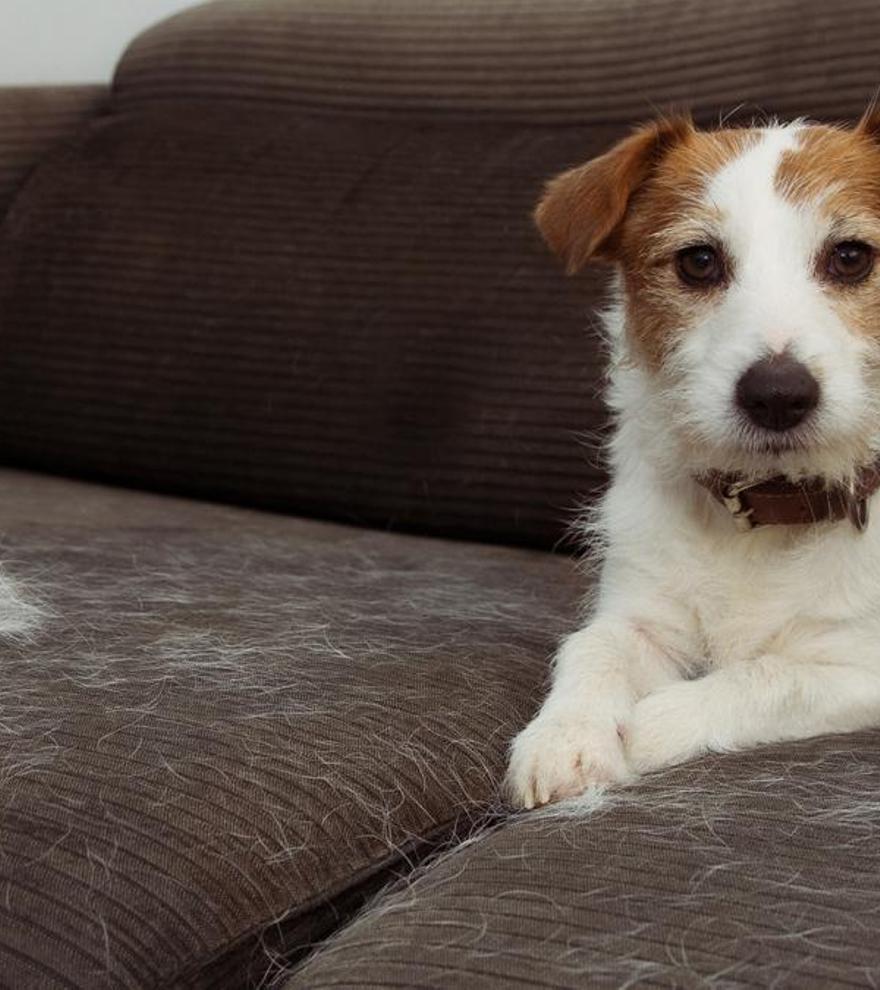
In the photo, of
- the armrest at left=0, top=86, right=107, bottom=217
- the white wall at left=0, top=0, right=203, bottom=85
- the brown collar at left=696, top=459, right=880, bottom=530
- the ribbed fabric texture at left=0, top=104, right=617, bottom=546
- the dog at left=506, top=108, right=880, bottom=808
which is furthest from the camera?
the white wall at left=0, top=0, right=203, bottom=85

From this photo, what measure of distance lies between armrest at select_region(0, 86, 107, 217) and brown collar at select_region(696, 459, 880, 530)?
1.68 metres

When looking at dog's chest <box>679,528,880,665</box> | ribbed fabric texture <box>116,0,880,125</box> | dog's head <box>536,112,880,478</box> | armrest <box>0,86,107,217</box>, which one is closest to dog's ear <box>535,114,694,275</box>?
dog's head <box>536,112,880,478</box>

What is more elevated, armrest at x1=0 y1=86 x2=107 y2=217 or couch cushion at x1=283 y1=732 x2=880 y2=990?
armrest at x1=0 y1=86 x2=107 y2=217

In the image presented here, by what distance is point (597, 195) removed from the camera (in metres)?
1.62

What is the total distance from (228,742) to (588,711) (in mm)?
311

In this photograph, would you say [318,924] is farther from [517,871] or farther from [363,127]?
[363,127]

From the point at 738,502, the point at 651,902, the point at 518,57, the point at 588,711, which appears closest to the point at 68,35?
the point at 518,57

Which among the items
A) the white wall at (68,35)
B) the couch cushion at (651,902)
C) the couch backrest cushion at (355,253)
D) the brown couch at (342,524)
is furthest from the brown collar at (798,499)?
the white wall at (68,35)

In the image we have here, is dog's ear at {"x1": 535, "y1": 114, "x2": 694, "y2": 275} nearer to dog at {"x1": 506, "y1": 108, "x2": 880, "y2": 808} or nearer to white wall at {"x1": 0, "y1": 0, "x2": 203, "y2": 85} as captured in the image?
dog at {"x1": 506, "y1": 108, "x2": 880, "y2": 808}

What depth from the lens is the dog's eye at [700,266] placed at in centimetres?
157

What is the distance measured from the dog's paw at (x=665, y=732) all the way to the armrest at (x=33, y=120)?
182 cm

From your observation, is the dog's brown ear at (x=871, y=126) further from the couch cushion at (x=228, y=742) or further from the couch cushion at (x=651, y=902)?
the couch cushion at (x=651, y=902)

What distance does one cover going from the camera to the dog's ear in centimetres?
161

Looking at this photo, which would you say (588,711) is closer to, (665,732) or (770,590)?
(665,732)
